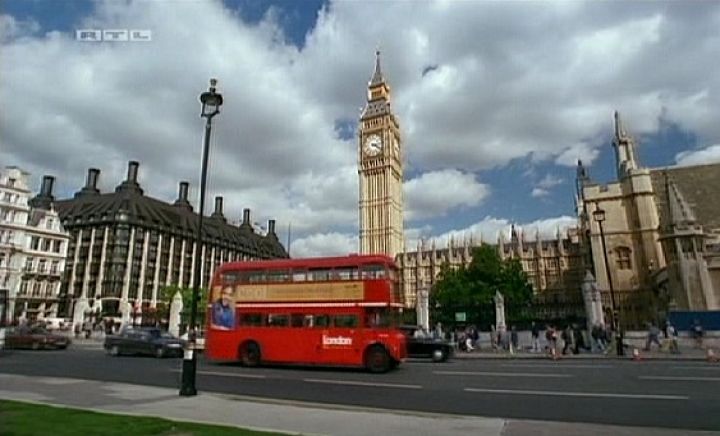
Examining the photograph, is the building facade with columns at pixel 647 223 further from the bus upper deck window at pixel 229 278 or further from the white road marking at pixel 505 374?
the bus upper deck window at pixel 229 278

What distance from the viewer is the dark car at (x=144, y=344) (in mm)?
25500

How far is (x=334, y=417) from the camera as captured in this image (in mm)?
7930

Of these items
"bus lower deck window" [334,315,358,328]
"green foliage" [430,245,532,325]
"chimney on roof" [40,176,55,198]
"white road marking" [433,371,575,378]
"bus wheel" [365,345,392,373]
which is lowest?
"white road marking" [433,371,575,378]

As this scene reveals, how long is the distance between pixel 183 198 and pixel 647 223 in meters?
97.2

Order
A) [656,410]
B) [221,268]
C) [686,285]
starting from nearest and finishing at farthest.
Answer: [656,410] → [221,268] → [686,285]

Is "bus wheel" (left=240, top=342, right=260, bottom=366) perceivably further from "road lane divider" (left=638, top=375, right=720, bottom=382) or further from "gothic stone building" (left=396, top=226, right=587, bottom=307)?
"gothic stone building" (left=396, top=226, right=587, bottom=307)

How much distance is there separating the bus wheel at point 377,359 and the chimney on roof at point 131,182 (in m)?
89.2

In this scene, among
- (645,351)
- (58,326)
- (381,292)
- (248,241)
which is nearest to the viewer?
(381,292)

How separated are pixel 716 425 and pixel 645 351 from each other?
22008mm

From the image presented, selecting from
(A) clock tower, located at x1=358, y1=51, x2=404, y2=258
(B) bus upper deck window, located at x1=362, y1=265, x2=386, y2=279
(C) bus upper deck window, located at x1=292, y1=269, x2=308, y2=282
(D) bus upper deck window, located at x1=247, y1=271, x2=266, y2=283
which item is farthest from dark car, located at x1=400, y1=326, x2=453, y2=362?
(A) clock tower, located at x1=358, y1=51, x2=404, y2=258

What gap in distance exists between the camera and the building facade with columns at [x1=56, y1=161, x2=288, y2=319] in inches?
3226

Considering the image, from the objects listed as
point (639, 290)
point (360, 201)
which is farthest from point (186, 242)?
point (639, 290)

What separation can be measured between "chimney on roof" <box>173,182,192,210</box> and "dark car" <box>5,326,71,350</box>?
82.6 meters

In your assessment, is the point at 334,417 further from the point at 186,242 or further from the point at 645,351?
the point at 186,242
